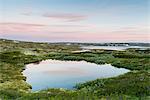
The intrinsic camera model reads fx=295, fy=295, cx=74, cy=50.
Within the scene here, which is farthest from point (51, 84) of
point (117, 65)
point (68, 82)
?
point (117, 65)

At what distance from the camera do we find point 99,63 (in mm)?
69500

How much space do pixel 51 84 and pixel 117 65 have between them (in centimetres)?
2570

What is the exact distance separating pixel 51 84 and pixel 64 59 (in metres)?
42.7

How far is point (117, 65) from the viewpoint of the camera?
204 feet

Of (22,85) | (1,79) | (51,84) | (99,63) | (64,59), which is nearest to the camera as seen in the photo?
(22,85)

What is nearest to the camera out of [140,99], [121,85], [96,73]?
[140,99]

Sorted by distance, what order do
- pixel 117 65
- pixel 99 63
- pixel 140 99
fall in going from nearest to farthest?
1. pixel 140 99
2. pixel 117 65
3. pixel 99 63

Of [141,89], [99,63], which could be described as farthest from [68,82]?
[99,63]

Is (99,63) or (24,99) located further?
(99,63)

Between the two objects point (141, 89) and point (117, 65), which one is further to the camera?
point (117, 65)

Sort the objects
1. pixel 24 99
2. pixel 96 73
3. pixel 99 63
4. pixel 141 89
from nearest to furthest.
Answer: pixel 24 99 → pixel 141 89 → pixel 96 73 → pixel 99 63

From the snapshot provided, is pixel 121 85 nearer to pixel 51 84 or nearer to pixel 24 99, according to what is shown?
pixel 24 99

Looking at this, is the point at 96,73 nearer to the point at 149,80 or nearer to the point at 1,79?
the point at 1,79

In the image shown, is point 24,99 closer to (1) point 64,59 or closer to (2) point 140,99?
(2) point 140,99
